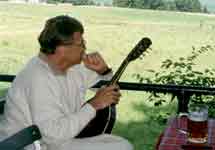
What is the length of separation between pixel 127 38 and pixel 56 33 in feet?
10.5

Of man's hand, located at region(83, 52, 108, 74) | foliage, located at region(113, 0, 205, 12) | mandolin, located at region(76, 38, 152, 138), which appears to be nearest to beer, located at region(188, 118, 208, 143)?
mandolin, located at region(76, 38, 152, 138)

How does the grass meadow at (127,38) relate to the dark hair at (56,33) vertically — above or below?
below

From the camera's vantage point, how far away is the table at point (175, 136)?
6.18 ft

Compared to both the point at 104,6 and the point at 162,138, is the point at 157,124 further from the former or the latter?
the point at 162,138

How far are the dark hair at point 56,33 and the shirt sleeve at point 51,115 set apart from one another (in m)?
0.15

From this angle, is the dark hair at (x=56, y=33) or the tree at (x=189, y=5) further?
the tree at (x=189, y=5)

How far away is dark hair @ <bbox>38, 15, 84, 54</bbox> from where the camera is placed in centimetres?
214

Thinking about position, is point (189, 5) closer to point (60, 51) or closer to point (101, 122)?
point (101, 122)

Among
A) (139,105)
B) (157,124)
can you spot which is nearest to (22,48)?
(139,105)

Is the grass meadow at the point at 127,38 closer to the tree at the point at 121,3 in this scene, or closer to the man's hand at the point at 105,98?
the tree at the point at 121,3

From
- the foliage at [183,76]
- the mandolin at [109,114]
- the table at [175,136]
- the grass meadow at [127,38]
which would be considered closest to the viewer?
the table at [175,136]

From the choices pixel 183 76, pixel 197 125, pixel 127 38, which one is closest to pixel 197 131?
pixel 197 125

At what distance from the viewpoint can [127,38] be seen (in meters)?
5.32

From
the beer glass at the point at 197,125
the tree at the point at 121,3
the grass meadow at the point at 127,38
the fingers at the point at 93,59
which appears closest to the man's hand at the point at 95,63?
the fingers at the point at 93,59
